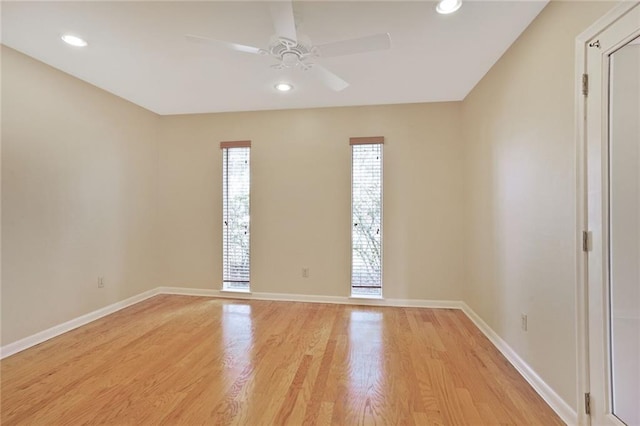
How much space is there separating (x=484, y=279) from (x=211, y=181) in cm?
357

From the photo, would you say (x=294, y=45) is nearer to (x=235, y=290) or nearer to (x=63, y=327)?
(x=235, y=290)

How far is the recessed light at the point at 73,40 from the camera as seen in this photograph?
7.16 feet

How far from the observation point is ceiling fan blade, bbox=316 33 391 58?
170 cm

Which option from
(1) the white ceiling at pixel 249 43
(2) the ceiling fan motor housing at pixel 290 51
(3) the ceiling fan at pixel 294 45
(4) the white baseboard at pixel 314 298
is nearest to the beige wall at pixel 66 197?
(1) the white ceiling at pixel 249 43

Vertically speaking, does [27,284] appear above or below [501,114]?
below

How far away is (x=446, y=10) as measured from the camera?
183 cm

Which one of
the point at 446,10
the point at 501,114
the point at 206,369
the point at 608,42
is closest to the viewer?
the point at 608,42

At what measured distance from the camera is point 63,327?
9.25 ft

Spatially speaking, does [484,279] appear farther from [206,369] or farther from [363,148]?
[206,369]

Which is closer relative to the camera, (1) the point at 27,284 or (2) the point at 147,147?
(1) the point at 27,284

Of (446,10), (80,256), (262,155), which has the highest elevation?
(446,10)

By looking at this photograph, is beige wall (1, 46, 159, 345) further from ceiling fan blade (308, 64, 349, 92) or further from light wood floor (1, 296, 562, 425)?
ceiling fan blade (308, 64, 349, 92)

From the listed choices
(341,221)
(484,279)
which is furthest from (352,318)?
(484,279)

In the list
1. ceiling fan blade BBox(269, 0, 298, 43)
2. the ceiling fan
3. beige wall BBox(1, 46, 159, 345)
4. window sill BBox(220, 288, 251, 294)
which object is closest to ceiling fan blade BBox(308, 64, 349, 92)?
the ceiling fan
